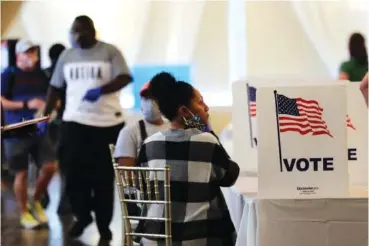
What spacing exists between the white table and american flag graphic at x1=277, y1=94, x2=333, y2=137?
0.23 meters

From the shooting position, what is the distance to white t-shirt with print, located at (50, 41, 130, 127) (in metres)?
4.11

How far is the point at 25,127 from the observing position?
10.4ft

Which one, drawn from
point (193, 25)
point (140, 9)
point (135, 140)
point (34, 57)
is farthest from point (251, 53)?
point (135, 140)

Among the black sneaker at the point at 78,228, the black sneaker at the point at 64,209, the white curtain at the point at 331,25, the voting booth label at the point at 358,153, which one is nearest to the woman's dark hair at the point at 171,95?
the voting booth label at the point at 358,153

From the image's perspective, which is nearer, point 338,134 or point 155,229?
point 338,134

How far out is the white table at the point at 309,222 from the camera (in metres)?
2.21

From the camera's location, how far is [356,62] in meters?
4.66

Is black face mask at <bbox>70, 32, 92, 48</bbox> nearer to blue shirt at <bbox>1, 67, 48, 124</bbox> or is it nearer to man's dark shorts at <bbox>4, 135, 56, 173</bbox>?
blue shirt at <bbox>1, 67, 48, 124</bbox>

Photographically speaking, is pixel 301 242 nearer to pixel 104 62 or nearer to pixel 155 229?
pixel 155 229

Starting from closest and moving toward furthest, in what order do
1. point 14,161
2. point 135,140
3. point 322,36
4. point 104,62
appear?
point 135,140 < point 104,62 < point 14,161 < point 322,36

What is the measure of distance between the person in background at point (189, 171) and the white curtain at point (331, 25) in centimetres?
425

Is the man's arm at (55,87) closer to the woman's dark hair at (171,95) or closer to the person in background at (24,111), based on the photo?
the person in background at (24,111)

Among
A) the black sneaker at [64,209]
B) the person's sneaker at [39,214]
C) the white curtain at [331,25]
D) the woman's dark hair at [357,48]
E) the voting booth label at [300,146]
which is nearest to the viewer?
the voting booth label at [300,146]

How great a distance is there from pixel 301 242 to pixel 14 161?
2.84 metres
